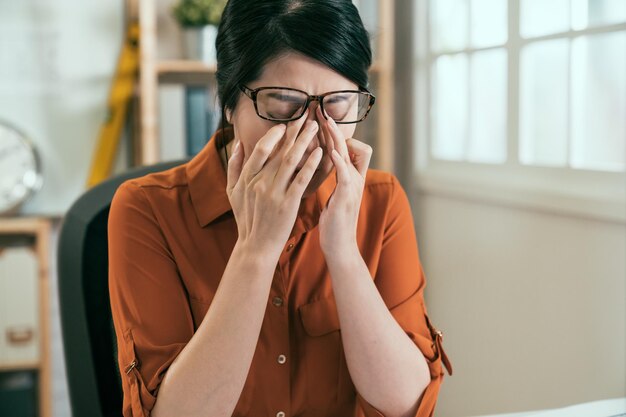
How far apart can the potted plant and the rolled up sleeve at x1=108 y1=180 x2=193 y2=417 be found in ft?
4.36

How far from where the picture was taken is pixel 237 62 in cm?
113

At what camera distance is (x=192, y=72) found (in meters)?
2.55

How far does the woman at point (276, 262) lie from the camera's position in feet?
3.54

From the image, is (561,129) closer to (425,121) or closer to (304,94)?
(425,121)

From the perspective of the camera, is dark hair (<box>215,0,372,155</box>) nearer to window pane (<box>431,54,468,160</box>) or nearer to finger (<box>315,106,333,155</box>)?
finger (<box>315,106,333,155</box>)

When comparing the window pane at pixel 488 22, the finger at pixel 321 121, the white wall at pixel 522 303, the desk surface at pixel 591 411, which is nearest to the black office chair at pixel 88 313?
the finger at pixel 321 121

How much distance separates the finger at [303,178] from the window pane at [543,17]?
87 centimetres

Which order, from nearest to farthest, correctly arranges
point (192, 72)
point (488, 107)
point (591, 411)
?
1. point (591, 411)
2. point (488, 107)
3. point (192, 72)

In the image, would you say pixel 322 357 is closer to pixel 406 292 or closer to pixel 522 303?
pixel 406 292

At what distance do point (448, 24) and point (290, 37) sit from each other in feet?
4.18

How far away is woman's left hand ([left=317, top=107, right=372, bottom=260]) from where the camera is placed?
3.65 ft

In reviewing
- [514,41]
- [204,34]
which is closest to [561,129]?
[514,41]

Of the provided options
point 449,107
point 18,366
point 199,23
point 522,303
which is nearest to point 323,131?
point 522,303

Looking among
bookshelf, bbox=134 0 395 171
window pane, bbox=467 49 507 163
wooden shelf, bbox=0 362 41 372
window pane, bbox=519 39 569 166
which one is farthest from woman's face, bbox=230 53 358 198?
wooden shelf, bbox=0 362 41 372
